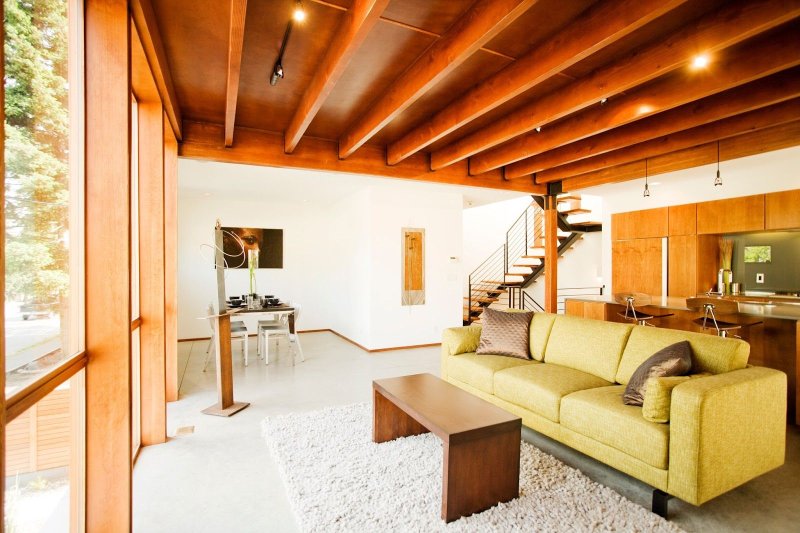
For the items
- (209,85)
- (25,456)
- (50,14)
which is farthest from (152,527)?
(209,85)

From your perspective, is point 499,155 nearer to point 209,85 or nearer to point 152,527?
point 209,85

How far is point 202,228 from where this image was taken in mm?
6836

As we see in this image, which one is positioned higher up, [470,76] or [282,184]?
[470,76]

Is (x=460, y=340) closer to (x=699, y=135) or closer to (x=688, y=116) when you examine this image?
(x=688, y=116)

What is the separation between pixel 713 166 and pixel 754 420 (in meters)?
3.89

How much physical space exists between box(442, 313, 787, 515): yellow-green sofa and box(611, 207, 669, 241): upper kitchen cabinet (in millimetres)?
3420

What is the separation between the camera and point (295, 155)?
4.24 metres

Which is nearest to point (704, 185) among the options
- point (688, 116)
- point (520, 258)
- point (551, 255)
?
point (551, 255)

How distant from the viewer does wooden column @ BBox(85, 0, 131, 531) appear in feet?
5.61

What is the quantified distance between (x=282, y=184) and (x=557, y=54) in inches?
169

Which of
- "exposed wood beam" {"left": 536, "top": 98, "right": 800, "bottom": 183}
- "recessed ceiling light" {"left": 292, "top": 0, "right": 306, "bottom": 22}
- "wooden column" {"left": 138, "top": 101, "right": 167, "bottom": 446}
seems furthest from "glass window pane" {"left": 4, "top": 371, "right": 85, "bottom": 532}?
"exposed wood beam" {"left": 536, "top": 98, "right": 800, "bottom": 183}

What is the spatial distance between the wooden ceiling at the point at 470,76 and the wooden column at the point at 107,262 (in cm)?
30

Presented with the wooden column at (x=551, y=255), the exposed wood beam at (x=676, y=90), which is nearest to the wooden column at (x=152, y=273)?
the exposed wood beam at (x=676, y=90)

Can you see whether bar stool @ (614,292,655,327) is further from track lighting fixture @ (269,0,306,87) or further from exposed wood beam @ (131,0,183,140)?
exposed wood beam @ (131,0,183,140)
